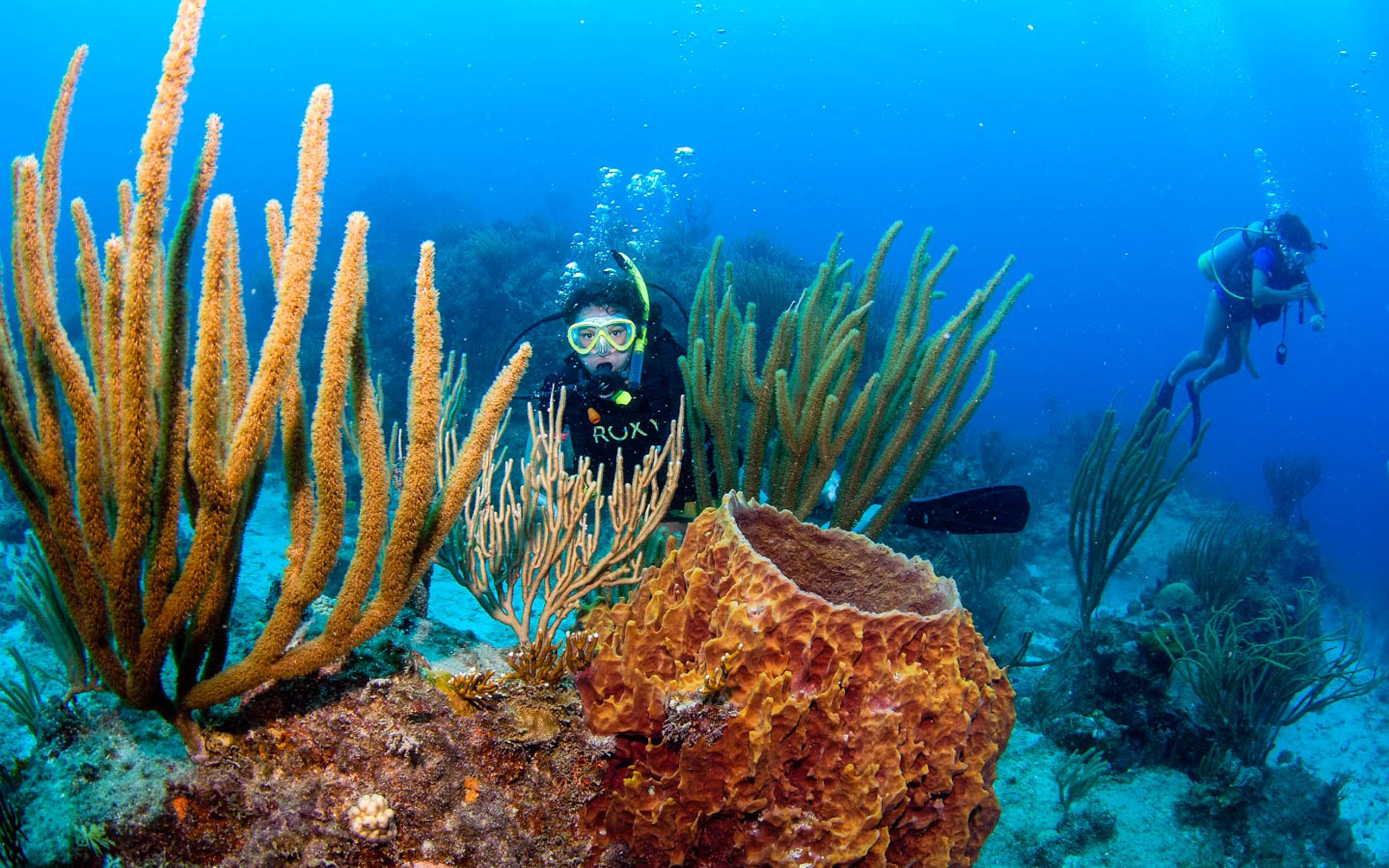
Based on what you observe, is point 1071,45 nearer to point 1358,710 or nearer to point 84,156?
point 1358,710

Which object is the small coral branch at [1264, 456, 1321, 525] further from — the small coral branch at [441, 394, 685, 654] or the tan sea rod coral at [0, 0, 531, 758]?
the tan sea rod coral at [0, 0, 531, 758]

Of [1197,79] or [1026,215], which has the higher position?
[1197,79]

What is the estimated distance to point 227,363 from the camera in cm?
175

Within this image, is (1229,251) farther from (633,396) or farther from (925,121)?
(925,121)

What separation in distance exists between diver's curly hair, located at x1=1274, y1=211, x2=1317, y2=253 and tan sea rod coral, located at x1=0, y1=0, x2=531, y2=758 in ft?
49.7

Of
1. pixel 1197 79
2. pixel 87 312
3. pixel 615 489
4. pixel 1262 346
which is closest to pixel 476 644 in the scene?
pixel 615 489

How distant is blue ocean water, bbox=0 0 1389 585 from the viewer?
74.8 metres

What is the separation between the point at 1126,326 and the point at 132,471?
11124 cm

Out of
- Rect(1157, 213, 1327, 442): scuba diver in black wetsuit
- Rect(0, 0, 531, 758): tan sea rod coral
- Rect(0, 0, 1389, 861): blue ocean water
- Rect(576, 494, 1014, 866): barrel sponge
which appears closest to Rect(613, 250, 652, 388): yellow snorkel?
Rect(576, 494, 1014, 866): barrel sponge

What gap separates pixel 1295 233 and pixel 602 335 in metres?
13.6

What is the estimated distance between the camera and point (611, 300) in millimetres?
4859

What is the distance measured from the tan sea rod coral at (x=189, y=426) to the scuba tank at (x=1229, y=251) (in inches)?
575

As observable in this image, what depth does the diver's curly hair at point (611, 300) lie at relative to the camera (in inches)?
189

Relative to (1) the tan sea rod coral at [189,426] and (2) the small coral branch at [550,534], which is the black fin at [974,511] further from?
(1) the tan sea rod coral at [189,426]
